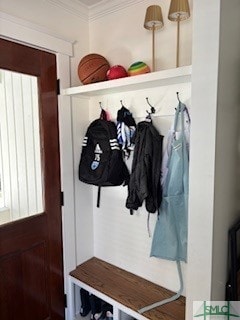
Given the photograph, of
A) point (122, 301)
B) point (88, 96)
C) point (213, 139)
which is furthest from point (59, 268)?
point (213, 139)

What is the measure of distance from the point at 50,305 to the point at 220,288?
127cm

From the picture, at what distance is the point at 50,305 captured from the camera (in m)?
1.84

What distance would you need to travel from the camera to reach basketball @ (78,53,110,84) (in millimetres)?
1725

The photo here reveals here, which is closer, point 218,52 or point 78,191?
point 218,52

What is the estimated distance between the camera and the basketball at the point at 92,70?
1725mm

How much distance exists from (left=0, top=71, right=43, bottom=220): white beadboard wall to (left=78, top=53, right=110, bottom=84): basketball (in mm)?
341

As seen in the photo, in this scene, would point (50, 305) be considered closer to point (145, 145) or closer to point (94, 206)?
point (94, 206)

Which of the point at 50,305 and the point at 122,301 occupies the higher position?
the point at 122,301

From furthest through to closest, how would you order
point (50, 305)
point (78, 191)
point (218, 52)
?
point (78, 191) → point (50, 305) → point (218, 52)

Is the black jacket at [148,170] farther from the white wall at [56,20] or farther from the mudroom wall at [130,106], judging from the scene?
the white wall at [56,20]

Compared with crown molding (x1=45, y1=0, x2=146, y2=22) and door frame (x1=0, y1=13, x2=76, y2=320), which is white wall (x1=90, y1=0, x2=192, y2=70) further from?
door frame (x1=0, y1=13, x2=76, y2=320)

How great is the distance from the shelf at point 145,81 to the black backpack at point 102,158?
0.29 m
